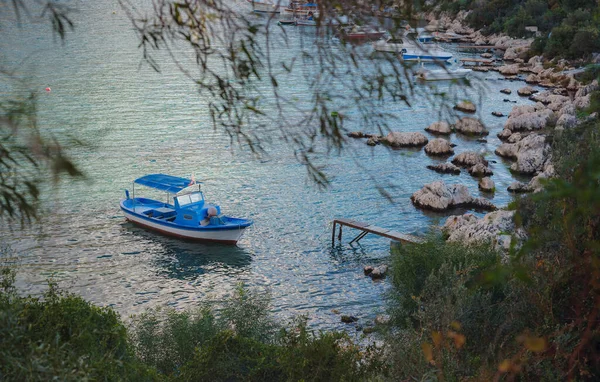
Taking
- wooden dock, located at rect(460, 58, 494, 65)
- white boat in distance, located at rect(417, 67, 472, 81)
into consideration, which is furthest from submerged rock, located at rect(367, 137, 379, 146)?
white boat in distance, located at rect(417, 67, 472, 81)

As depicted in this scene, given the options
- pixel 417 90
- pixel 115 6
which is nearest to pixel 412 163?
pixel 417 90

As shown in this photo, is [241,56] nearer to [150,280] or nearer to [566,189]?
[566,189]

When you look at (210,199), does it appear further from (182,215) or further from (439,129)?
(439,129)

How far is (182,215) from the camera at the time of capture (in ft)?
71.3

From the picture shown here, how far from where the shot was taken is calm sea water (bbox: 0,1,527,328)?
1730 cm

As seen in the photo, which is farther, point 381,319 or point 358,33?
point 381,319

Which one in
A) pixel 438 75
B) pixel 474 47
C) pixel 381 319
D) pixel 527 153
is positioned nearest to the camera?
pixel 438 75

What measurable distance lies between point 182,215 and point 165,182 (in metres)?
1.32

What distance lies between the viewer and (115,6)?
214 ft

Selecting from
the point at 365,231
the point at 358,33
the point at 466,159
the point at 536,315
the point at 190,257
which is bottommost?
the point at 190,257

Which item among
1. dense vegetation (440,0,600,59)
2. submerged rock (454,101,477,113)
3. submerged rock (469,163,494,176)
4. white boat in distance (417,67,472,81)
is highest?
white boat in distance (417,67,472,81)

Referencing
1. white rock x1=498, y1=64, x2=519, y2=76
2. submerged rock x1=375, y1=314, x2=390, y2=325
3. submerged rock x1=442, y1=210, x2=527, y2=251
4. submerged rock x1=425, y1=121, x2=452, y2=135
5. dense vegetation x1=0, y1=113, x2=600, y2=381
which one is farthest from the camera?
white rock x1=498, y1=64, x2=519, y2=76

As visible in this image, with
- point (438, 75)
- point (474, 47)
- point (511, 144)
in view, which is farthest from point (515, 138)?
point (474, 47)

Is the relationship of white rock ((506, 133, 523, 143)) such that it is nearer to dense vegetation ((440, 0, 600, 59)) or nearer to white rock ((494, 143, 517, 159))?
white rock ((494, 143, 517, 159))
